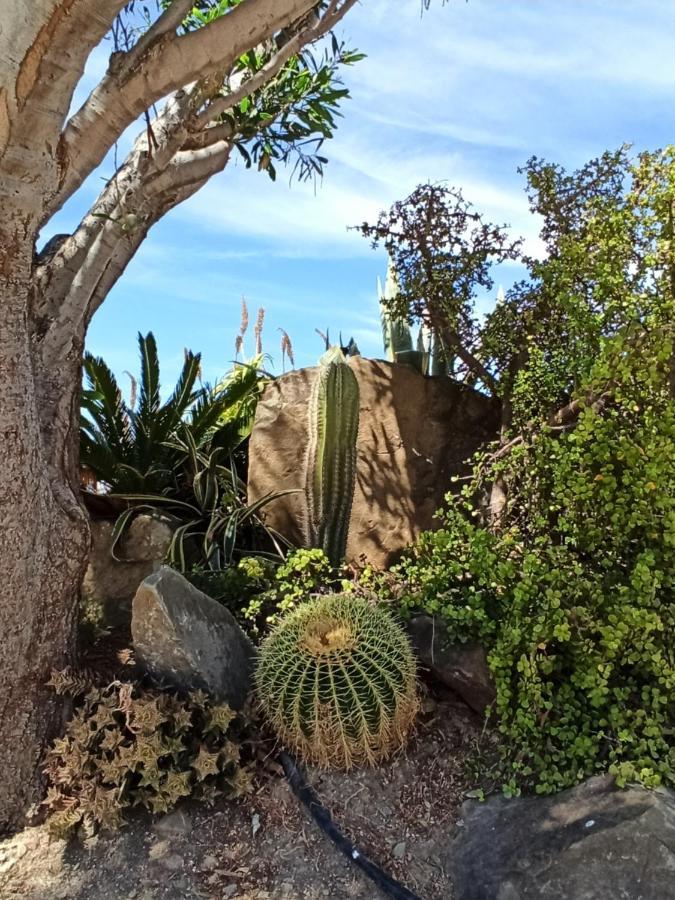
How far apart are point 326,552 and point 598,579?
1.92 meters

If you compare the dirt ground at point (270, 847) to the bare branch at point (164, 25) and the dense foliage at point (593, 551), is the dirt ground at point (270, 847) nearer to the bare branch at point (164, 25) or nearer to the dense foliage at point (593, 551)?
the dense foliage at point (593, 551)

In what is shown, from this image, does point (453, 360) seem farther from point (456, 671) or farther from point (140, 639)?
point (140, 639)

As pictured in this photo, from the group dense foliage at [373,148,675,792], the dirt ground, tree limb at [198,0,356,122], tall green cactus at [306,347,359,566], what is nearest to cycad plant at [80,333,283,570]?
tall green cactus at [306,347,359,566]

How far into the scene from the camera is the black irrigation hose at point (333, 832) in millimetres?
2652

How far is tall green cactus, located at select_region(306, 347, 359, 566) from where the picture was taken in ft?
14.7

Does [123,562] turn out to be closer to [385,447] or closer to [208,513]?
[208,513]

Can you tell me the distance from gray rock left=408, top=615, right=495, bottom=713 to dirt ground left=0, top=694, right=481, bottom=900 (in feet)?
0.69

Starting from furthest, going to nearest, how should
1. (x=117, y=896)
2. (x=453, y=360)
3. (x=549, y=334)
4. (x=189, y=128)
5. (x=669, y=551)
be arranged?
1. (x=453, y=360)
2. (x=549, y=334)
3. (x=189, y=128)
4. (x=669, y=551)
5. (x=117, y=896)

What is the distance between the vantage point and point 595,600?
9.77 ft

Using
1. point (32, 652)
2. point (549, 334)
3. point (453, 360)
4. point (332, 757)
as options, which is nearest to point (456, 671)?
point (332, 757)

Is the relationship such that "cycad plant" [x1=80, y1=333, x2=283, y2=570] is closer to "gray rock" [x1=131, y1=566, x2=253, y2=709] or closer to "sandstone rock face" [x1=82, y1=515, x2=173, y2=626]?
"sandstone rock face" [x1=82, y1=515, x2=173, y2=626]

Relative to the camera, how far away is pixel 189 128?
3.43 meters

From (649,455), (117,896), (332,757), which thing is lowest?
(117,896)

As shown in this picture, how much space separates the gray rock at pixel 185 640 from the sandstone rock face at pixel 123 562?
145 cm
